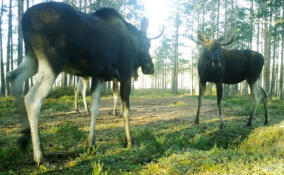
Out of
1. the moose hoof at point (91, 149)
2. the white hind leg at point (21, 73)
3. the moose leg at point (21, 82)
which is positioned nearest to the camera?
the moose leg at point (21, 82)

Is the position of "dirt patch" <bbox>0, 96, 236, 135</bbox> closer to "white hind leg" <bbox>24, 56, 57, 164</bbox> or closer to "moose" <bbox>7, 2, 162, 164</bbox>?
"moose" <bbox>7, 2, 162, 164</bbox>

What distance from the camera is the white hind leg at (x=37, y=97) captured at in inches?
121

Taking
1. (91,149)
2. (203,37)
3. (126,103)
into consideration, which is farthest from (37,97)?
(203,37)

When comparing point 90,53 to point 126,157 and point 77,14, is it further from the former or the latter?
point 126,157

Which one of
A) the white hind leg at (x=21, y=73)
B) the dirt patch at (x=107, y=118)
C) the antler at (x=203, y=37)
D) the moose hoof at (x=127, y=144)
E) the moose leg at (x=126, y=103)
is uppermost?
the antler at (x=203, y=37)

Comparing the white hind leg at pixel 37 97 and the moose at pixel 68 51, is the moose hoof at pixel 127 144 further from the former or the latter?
the white hind leg at pixel 37 97

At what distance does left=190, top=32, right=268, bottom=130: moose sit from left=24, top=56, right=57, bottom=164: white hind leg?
5.02 metres

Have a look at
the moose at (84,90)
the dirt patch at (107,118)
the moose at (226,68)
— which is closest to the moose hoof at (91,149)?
the dirt patch at (107,118)

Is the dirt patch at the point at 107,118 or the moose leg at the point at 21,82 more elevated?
the moose leg at the point at 21,82

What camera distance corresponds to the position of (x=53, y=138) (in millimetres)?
4793

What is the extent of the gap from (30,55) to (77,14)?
3.17ft

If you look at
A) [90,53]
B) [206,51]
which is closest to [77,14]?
[90,53]

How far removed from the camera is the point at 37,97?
121 inches

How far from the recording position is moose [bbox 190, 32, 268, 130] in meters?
6.95
